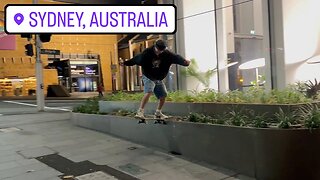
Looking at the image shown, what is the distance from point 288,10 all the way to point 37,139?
324 inches

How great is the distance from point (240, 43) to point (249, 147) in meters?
9.21

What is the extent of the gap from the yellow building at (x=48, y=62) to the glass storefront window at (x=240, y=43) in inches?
671

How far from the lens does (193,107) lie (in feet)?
27.0

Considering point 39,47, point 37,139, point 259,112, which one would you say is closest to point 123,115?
point 37,139

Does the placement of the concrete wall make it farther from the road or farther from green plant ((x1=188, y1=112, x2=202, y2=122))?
the road

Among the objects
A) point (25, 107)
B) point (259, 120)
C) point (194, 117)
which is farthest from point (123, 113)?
point (25, 107)

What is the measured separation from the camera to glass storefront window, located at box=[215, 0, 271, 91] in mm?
13000

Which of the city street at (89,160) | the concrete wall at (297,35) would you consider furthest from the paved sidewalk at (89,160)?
the concrete wall at (297,35)

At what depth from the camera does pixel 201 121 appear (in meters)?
7.32

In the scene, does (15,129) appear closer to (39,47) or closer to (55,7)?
(39,47)

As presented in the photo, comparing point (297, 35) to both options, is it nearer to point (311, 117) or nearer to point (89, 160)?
point (311, 117)

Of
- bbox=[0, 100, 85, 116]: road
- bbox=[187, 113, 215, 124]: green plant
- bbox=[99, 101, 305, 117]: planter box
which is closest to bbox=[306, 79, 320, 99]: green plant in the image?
bbox=[99, 101, 305, 117]: planter box

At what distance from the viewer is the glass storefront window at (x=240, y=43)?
13.0 metres

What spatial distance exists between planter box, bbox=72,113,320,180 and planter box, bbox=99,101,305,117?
2.47 ft
